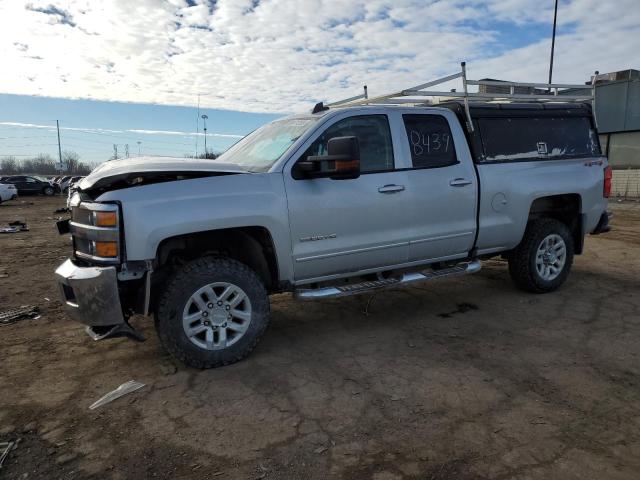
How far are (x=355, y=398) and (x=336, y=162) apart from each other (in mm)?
1779

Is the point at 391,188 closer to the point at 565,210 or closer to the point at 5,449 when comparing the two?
the point at 565,210

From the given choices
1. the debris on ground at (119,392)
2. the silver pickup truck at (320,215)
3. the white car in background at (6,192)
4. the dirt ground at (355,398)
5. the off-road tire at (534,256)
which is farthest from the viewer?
the white car in background at (6,192)

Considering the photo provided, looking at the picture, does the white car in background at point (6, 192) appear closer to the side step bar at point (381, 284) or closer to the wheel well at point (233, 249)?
the wheel well at point (233, 249)

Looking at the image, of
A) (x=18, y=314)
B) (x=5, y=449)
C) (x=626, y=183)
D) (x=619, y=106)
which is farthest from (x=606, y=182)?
(x=619, y=106)

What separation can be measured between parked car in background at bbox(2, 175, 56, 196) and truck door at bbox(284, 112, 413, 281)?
120ft

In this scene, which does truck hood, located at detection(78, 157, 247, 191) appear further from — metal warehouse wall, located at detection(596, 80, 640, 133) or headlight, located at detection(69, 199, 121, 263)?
metal warehouse wall, located at detection(596, 80, 640, 133)

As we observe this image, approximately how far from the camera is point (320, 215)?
4.09 m

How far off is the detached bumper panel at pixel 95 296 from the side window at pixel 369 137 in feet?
6.61

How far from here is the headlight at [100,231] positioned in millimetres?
3377

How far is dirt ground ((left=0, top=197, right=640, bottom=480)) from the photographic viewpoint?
8.58ft

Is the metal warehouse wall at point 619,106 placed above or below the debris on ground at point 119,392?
above

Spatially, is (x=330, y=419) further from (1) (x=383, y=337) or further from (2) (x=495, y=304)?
(2) (x=495, y=304)

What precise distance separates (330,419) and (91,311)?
73.4 inches

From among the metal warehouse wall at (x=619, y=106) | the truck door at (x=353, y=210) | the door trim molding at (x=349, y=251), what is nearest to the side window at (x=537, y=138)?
the truck door at (x=353, y=210)
